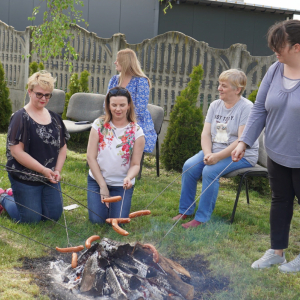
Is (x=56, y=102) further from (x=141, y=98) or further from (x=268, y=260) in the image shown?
(x=268, y=260)

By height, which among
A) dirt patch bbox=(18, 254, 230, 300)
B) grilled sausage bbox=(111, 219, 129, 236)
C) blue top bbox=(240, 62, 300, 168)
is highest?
blue top bbox=(240, 62, 300, 168)

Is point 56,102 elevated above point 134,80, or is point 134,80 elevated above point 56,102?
point 134,80

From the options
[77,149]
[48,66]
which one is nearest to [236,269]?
[77,149]

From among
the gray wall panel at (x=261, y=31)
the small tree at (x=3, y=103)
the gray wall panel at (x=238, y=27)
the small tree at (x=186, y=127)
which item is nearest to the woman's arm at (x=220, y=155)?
the small tree at (x=186, y=127)

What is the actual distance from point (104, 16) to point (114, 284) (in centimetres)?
993

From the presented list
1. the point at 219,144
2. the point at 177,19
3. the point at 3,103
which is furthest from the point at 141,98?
the point at 177,19

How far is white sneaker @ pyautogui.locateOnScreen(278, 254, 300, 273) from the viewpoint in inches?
118

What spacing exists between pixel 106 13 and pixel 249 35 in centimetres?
418

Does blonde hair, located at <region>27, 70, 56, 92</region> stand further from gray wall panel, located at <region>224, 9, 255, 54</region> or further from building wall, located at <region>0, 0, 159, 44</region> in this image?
gray wall panel, located at <region>224, 9, 255, 54</region>

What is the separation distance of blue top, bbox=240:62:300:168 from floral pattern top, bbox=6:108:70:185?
187 cm

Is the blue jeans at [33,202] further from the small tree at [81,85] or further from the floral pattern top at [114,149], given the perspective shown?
the small tree at [81,85]

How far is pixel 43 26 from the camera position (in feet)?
21.8

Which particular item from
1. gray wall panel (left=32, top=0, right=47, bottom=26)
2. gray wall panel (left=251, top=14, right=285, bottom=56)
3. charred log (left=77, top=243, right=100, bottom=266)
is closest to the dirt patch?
charred log (left=77, top=243, right=100, bottom=266)

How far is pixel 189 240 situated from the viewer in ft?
11.5
